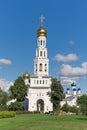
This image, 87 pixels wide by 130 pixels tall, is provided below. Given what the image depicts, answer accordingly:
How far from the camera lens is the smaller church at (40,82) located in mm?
83688

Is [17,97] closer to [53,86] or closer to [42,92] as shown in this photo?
[42,92]

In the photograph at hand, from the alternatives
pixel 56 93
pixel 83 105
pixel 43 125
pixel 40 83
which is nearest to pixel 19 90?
pixel 40 83

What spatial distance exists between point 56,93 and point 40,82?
1106 cm

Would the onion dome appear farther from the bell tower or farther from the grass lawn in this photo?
the grass lawn

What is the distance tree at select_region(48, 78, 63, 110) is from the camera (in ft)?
244

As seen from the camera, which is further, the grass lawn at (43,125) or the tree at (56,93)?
the tree at (56,93)

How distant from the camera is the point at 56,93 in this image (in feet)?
245

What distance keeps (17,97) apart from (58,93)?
45.8ft

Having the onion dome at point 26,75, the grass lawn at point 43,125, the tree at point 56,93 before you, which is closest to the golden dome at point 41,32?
the tree at point 56,93

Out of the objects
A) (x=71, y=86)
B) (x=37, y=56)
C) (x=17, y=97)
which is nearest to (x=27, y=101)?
(x=17, y=97)

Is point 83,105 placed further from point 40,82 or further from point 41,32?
point 41,32

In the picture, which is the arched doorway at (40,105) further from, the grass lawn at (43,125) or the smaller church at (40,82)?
the grass lawn at (43,125)

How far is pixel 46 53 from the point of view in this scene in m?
87.6

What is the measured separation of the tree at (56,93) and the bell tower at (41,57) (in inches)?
365
